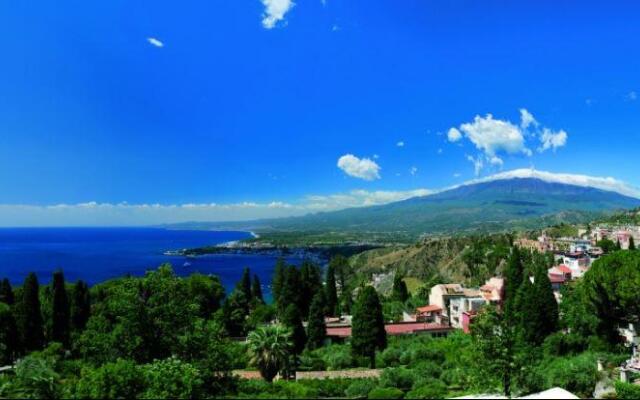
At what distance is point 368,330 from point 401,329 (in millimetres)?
9858

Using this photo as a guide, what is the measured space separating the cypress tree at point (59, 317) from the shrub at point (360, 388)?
2562cm

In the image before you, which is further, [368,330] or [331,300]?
[331,300]

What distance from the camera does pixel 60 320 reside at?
120ft

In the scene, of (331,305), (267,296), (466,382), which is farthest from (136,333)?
(267,296)

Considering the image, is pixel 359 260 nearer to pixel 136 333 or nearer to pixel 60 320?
pixel 60 320

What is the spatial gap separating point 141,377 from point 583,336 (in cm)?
2798

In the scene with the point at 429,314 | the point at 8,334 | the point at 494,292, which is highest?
the point at 494,292

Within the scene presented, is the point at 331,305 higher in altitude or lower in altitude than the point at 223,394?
lower

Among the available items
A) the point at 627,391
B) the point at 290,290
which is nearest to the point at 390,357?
the point at 627,391

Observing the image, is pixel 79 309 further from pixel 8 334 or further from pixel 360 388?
pixel 360 388

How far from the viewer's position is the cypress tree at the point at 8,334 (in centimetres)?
3297

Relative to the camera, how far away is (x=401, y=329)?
4006cm

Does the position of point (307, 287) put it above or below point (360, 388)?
above

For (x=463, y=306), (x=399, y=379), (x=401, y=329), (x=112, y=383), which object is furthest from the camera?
(x=463, y=306)
